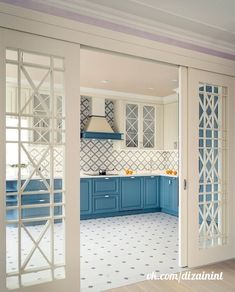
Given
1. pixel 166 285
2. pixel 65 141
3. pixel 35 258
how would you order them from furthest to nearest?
pixel 35 258, pixel 166 285, pixel 65 141

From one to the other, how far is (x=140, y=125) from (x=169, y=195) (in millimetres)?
1586

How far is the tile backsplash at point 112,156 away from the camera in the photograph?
225 inches

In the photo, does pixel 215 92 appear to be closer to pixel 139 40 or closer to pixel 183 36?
pixel 183 36

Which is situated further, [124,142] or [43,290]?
[124,142]

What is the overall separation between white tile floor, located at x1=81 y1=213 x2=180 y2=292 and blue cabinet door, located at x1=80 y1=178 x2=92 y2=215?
201 millimetres

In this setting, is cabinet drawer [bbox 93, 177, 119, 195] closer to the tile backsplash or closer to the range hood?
the tile backsplash

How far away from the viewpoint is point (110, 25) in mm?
2469

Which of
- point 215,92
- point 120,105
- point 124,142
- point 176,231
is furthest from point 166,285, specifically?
point 120,105

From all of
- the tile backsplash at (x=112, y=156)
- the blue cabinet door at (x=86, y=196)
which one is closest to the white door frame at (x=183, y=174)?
the blue cabinet door at (x=86, y=196)

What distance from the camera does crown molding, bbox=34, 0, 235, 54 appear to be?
2.27m

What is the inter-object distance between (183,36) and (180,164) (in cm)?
132

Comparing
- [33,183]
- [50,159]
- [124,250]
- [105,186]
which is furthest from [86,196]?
[50,159]

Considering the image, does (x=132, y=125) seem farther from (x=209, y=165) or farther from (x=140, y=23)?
(x=140, y=23)

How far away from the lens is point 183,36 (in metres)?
2.87
